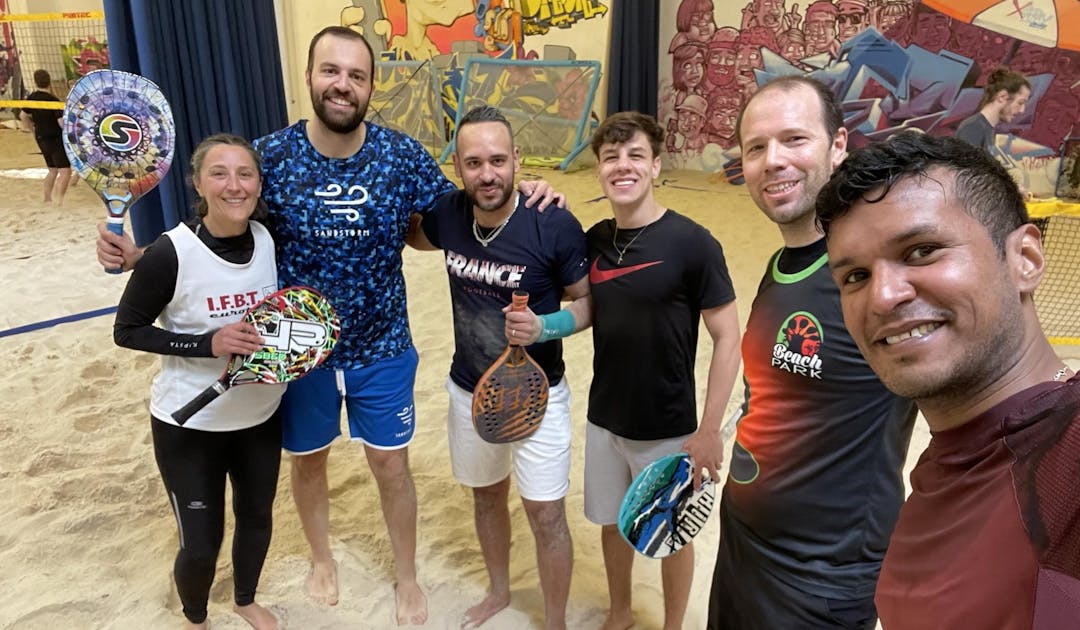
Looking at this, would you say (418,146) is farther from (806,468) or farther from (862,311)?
(862,311)

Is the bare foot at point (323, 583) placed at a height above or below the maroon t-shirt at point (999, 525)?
below

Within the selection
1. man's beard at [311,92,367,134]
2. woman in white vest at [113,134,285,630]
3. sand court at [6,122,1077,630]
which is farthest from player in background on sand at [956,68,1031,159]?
woman in white vest at [113,134,285,630]

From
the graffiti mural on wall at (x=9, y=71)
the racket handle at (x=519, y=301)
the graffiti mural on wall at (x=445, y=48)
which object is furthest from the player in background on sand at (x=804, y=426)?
the graffiti mural on wall at (x=9, y=71)

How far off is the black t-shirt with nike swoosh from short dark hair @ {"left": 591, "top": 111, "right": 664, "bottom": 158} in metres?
0.25

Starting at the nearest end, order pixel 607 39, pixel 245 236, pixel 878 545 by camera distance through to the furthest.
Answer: pixel 878 545 < pixel 245 236 < pixel 607 39

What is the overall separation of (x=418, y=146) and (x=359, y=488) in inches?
75.1

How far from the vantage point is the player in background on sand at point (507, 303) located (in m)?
2.37

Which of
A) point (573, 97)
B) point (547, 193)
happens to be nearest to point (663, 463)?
point (547, 193)

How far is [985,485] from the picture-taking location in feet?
2.94

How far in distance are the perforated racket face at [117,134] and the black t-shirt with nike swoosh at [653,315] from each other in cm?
159

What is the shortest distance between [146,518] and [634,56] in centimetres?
853

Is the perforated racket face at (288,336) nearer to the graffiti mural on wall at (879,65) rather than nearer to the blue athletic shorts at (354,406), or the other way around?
the blue athletic shorts at (354,406)

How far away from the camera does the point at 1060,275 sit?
6215mm

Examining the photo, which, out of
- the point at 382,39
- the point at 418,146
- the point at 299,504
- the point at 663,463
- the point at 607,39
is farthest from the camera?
the point at 382,39
